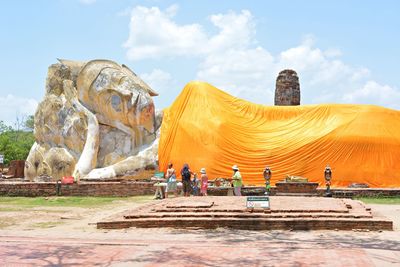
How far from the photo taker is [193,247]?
8.22 metres

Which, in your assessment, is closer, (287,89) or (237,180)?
(237,180)

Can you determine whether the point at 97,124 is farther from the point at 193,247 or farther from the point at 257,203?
the point at 193,247

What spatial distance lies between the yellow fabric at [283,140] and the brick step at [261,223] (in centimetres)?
1400

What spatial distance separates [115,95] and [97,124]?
1.60 m

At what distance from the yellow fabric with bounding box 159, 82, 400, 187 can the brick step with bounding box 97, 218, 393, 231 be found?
1400 cm

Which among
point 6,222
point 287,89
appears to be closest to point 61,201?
point 6,222

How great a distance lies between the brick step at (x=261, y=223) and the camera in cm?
1034

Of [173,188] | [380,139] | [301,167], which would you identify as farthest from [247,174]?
[173,188]

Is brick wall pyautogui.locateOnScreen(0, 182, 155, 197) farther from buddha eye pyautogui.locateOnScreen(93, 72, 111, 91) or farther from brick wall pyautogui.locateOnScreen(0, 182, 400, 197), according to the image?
buddha eye pyautogui.locateOnScreen(93, 72, 111, 91)

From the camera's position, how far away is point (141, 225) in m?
10.8

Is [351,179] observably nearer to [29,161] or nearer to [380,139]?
[380,139]

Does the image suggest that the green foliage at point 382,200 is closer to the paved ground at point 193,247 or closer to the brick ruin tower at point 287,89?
the paved ground at point 193,247

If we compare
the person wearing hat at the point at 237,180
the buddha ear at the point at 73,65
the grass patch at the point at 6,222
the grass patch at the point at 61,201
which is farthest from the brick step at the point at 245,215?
the buddha ear at the point at 73,65

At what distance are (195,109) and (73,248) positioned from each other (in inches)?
741
